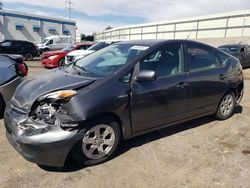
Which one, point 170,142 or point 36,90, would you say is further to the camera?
point 170,142

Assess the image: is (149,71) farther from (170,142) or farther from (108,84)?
(170,142)

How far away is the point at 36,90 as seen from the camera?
3.50 metres

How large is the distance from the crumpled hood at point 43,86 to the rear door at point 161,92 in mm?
774

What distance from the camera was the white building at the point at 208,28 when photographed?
110ft

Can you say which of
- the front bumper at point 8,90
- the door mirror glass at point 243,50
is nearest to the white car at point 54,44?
the door mirror glass at point 243,50

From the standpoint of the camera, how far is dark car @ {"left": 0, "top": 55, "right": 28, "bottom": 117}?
16.7ft

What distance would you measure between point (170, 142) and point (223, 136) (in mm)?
1017

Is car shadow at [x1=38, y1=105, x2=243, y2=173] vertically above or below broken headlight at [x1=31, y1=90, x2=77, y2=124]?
below

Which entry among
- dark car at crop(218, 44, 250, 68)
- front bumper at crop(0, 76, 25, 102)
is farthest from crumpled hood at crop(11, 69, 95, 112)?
dark car at crop(218, 44, 250, 68)

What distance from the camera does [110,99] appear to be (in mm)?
3471

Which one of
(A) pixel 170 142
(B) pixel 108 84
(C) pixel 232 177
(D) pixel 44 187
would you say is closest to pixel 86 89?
(B) pixel 108 84

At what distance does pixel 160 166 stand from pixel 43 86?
1.87 meters

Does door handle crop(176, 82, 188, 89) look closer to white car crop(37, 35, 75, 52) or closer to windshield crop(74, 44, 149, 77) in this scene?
windshield crop(74, 44, 149, 77)

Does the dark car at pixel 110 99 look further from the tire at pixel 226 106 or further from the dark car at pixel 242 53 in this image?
the dark car at pixel 242 53
